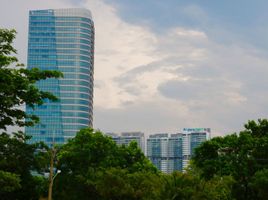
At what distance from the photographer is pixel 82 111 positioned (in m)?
172

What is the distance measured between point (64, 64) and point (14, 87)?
161009 mm

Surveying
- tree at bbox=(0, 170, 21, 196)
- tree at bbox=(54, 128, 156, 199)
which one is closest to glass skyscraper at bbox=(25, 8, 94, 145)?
tree at bbox=(54, 128, 156, 199)

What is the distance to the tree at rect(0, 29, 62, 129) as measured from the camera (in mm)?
19130

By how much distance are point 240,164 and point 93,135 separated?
16477 mm

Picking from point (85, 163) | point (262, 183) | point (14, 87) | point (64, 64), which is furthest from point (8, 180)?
point (64, 64)

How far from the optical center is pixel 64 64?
586 ft

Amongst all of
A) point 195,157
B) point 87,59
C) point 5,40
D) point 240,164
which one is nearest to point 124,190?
point 195,157

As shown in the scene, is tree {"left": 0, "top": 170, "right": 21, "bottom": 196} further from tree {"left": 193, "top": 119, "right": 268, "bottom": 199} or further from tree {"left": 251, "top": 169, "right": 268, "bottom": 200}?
tree {"left": 193, "top": 119, "right": 268, "bottom": 199}

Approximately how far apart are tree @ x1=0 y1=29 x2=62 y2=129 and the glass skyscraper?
485 feet

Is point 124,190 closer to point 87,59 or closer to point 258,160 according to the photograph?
point 258,160

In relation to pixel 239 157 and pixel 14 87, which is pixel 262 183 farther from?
pixel 14 87

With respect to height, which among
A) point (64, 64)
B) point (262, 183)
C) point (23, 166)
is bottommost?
point (262, 183)

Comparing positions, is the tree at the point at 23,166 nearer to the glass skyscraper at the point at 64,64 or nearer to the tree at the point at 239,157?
the tree at the point at 239,157

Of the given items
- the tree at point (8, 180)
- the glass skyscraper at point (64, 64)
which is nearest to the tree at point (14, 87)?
the tree at point (8, 180)
